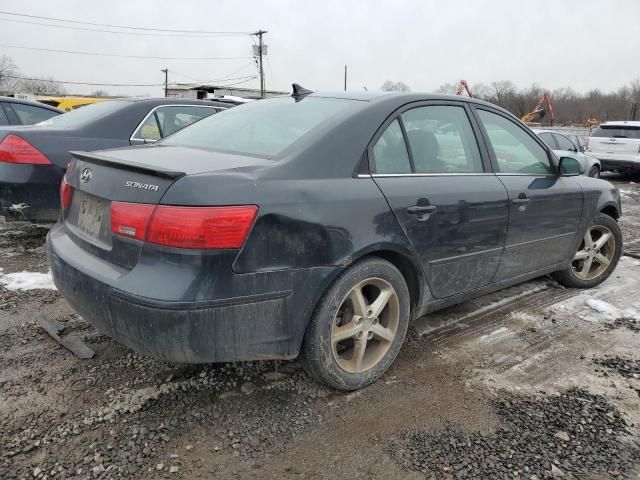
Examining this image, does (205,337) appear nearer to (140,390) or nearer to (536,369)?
(140,390)

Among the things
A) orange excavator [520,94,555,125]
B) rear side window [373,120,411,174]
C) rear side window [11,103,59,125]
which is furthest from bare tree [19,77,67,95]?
rear side window [373,120,411,174]

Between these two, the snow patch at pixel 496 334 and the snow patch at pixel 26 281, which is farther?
the snow patch at pixel 26 281

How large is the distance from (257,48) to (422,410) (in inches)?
1921

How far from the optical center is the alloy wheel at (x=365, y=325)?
2646 millimetres

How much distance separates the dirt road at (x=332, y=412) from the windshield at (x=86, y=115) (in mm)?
2308

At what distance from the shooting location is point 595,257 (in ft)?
15.1

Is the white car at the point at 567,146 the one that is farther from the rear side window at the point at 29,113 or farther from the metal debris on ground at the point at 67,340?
the metal debris on ground at the point at 67,340

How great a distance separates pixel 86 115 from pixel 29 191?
110 centimetres

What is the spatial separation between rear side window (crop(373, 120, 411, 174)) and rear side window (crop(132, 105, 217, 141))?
2963 mm

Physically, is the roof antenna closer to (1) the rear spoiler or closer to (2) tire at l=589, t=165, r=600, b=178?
(1) the rear spoiler

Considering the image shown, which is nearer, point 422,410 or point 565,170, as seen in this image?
point 422,410

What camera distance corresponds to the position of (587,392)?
2811mm

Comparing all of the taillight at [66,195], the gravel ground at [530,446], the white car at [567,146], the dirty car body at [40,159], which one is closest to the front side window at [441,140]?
the gravel ground at [530,446]

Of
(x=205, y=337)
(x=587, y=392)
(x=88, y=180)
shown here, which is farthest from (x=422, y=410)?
(x=88, y=180)
